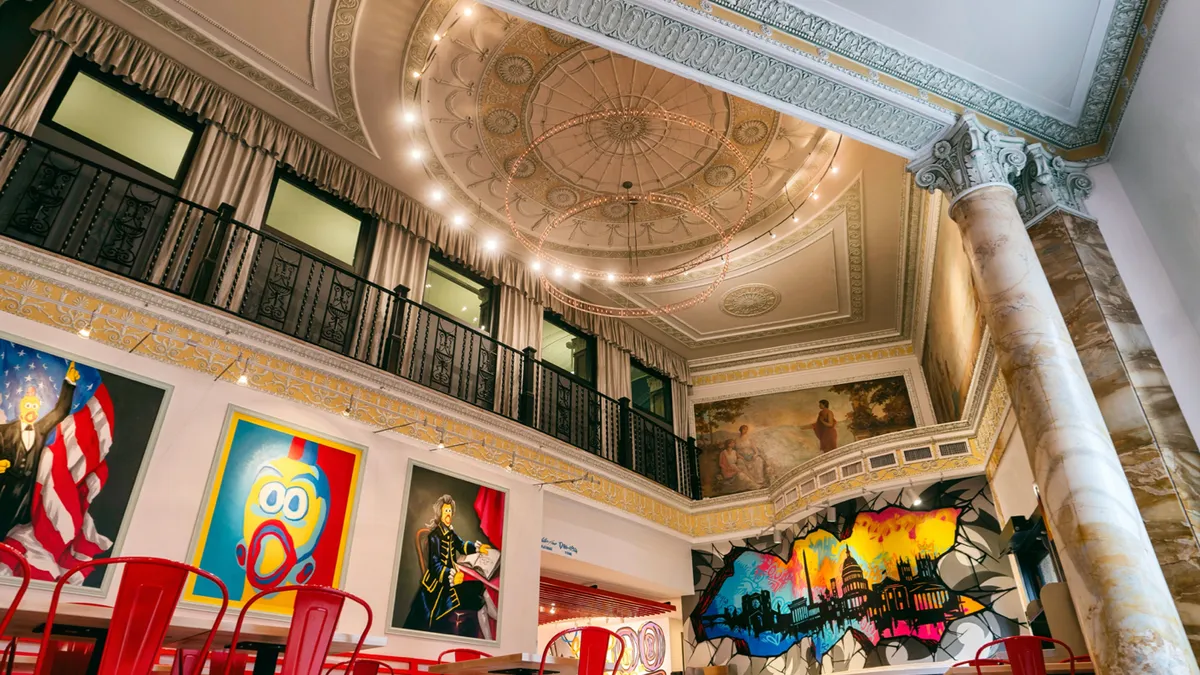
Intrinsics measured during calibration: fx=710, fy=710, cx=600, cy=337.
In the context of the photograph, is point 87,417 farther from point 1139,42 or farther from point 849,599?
point 849,599

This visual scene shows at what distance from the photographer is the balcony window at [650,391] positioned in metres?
→ 10.4

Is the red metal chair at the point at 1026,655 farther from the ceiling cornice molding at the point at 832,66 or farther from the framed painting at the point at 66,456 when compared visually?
the framed painting at the point at 66,456

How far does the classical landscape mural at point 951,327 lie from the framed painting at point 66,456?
649 cm

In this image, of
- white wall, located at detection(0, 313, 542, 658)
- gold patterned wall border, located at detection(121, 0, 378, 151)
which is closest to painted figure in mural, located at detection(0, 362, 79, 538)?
white wall, located at detection(0, 313, 542, 658)

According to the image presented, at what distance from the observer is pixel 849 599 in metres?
7.85

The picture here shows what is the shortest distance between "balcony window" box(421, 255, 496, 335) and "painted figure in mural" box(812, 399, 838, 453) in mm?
4767

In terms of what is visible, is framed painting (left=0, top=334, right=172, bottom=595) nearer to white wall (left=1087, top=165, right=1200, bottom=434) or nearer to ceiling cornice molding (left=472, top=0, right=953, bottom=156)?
ceiling cornice molding (left=472, top=0, right=953, bottom=156)

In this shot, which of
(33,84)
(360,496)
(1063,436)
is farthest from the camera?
(360,496)

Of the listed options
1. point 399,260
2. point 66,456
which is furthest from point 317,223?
point 66,456

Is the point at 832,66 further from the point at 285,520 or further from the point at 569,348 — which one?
the point at 569,348

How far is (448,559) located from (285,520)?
1470 millimetres

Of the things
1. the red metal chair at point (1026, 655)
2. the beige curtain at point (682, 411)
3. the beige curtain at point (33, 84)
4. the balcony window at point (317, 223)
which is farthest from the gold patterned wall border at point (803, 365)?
the beige curtain at point (33, 84)

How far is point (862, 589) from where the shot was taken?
779 centimetres

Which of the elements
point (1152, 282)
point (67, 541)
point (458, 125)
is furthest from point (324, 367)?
point (1152, 282)
